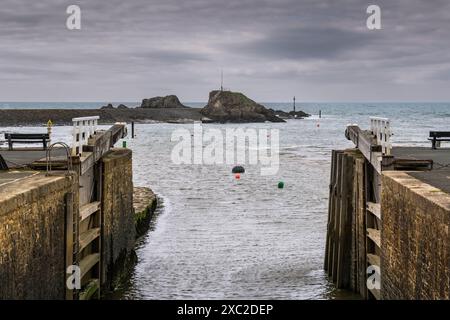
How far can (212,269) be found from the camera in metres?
19.5

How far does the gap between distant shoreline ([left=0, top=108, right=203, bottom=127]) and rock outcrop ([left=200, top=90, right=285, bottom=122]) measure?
11.1 feet

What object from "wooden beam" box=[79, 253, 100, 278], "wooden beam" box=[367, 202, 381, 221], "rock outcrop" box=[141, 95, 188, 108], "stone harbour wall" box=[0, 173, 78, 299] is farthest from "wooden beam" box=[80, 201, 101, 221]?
"rock outcrop" box=[141, 95, 188, 108]

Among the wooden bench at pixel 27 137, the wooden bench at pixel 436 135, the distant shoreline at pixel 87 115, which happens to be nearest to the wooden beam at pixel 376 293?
the wooden bench at pixel 436 135

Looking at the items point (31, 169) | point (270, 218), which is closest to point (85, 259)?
point (31, 169)

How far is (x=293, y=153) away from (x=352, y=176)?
44.5 metres

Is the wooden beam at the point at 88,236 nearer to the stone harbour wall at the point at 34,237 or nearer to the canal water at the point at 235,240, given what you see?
the stone harbour wall at the point at 34,237

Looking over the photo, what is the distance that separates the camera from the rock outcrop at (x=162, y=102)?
173m

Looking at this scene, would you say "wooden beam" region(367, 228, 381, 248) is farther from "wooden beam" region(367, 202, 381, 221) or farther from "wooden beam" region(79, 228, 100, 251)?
"wooden beam" region(79, 228, 100, 251)

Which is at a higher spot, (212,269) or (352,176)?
(352,176)

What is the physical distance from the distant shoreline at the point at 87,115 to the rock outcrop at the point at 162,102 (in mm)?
→ 16766

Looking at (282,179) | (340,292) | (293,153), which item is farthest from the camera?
(293,153)

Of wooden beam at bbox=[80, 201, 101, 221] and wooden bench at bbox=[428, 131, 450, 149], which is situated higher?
wooden bench at bbox=[428, 131, 450, 149]

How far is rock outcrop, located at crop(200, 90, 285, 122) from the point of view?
142000 millimetres
